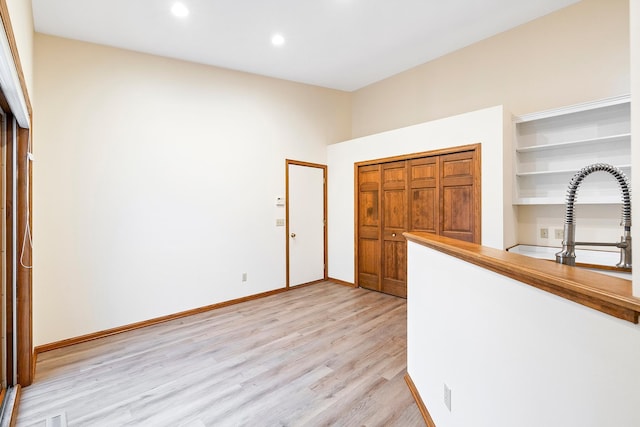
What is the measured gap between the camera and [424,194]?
157 inches

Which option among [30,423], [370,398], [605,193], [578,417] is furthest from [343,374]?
[605,193]

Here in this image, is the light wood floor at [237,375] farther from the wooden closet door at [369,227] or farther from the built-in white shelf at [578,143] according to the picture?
the built-in white shelf at [578,143]

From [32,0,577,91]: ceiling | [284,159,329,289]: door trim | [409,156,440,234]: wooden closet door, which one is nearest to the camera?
[32,0,577,91]: ceiling

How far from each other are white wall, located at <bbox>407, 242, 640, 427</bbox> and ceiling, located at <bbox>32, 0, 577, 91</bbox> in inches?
104

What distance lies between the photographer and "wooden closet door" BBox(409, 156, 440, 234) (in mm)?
3832

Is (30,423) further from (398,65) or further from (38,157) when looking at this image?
→ (398,65)

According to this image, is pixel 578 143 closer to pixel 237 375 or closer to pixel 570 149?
pixel 570 149

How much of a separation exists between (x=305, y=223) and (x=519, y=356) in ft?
13.4

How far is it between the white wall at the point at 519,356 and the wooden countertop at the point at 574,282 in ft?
0.08

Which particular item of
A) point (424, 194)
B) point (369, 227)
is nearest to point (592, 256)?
point (424, 194)

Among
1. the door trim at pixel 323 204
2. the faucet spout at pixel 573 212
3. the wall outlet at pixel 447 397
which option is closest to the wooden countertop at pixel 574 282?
the faucet spout at pixel 573 212

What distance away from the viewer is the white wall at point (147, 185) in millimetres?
2973

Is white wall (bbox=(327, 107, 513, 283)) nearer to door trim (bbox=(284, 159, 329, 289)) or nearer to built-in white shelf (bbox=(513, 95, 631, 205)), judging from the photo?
door trim (bbox=(284, 159, 329, 289))

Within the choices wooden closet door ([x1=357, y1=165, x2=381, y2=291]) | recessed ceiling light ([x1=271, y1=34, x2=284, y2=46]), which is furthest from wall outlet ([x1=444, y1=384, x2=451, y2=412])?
recessed ceiling light ([x1=271, y1=34, x2=284, y2=46])
